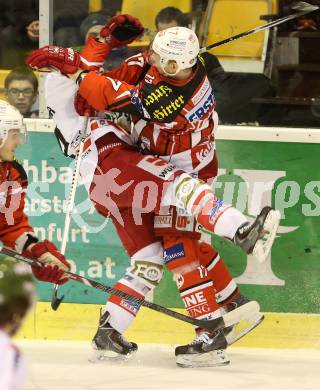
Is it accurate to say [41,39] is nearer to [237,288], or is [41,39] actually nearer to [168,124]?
[168,124]

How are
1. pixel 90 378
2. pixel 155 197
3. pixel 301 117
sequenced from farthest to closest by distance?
pixel 301 117
pixel 155 197
pixel 90 378

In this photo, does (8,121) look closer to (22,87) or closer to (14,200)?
(14,200)

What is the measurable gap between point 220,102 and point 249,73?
0.18 meters

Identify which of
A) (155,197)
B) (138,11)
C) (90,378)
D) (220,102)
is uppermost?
(138,11)

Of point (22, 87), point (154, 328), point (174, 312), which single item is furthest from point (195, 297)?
point (22, 87)

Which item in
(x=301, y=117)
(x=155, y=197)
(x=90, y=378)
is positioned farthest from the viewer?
(x=301, y=117)

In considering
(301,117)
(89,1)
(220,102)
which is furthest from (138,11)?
(301,117)

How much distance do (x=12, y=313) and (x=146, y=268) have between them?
222 cm

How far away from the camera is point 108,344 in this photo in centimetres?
418

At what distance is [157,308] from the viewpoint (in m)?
4.06

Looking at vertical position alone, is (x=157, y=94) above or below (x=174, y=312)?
above

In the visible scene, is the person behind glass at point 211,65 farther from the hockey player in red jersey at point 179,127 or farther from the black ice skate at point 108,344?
the black ice skate at point 108,344

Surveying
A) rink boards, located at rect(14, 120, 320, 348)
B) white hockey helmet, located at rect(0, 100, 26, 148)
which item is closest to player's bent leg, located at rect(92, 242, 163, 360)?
rink boards, located at rect(14, 120, 320, 348)

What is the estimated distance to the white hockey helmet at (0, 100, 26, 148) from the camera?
12.7 ft
